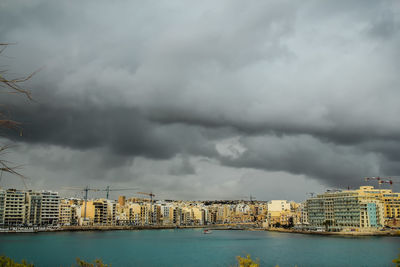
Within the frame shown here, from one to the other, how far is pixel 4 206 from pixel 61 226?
32.6 metres

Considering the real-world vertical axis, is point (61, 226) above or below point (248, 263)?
below

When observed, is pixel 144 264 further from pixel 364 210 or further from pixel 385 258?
pixel 364 210

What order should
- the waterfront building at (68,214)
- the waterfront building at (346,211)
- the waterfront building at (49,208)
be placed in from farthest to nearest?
the waterfront building at (68,214), the waterfront building at (49,208), the waterfront building at (346,211)

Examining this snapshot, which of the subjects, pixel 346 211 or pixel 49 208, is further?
pixel 49 208

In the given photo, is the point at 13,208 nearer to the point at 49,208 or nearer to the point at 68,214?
the point at 49,208

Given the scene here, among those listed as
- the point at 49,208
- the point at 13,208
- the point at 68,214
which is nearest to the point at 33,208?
the point at 49,208

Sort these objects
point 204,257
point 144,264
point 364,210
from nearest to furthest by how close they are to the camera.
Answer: point 144,264
point 204,257
point 364,210

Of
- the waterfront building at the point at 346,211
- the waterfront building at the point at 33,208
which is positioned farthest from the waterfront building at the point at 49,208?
the waterfront building at the point at 346,211

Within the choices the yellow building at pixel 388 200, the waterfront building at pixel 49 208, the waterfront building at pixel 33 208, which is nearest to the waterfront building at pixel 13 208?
the waterfront building at pixel 33 208

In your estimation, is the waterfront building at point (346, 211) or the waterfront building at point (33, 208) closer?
the waterfront building at point (346, 211)

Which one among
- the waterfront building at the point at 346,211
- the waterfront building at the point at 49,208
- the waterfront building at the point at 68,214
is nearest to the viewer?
the waterfront building at the point at 346,211

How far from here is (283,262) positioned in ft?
232

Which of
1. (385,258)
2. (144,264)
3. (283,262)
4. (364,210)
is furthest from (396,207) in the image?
(144,264)

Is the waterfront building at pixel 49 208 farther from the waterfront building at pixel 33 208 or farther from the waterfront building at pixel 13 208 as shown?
the waterfront building at pixel 13 208
